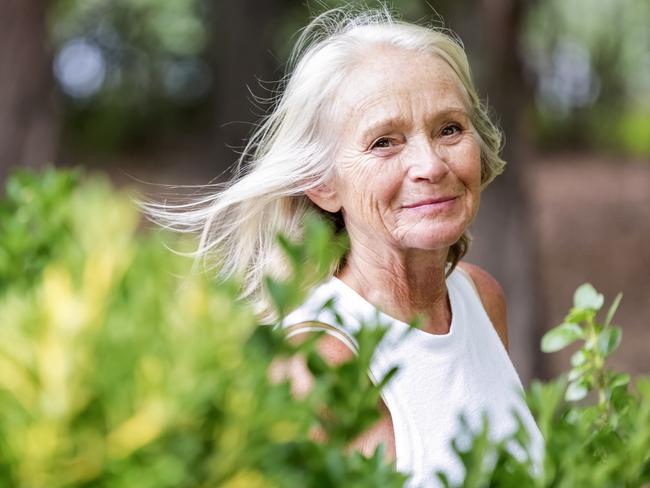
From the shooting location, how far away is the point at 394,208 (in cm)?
243

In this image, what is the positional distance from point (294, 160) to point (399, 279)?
15.0 inches

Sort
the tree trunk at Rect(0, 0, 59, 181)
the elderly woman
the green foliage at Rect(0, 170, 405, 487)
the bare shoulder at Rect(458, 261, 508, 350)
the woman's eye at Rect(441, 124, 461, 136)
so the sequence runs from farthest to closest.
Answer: the tree trunk at Rect(0, 0, 59, 181), the bare shoulder at Rect(458, 261, 508, 350), the woman's eye at Rect(441, 124, 461, 136), the elderly woman, the green foliage at Rect(0, 170, 405, 487)

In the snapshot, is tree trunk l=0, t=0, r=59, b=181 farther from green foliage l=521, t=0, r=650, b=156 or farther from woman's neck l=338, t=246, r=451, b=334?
green foliage l=521, t=0, r=650, b=156

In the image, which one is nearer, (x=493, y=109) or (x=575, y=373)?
(x=575, y=373)

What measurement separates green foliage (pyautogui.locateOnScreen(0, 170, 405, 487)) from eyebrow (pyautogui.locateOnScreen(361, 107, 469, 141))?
3.98 ft

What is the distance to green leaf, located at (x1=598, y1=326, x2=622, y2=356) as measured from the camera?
2154 millimetres

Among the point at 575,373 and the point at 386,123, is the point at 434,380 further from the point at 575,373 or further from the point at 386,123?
the point at 386,123

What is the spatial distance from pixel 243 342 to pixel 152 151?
23.4 metres

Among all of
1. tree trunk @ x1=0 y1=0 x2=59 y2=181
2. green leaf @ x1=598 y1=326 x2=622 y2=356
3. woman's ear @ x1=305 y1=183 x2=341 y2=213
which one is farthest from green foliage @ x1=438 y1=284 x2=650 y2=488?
tree trunk @ x1=0 y1=0 x2=59 y2=181

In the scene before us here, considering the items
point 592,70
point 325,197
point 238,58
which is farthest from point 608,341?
point 592,70

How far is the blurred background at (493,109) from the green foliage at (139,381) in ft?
8.58

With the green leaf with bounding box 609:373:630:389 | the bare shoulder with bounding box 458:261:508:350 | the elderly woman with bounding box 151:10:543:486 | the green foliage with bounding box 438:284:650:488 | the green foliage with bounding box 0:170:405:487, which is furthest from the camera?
the bare shoulder with bounding box 458:261:508:350

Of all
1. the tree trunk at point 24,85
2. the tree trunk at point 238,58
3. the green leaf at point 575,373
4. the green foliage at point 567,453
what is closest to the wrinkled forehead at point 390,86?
the green leaf at point 575,373

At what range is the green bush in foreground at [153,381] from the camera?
0.97 metres
